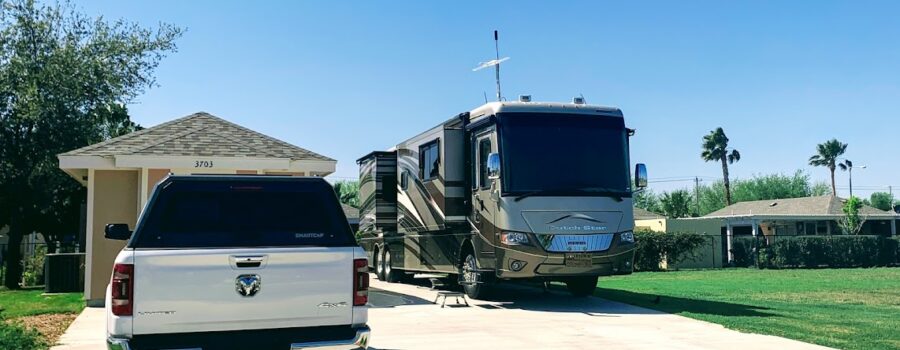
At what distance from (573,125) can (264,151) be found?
233 inches

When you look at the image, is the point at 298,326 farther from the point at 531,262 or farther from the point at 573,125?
the point at 573,125

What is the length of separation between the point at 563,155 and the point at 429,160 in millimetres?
3360

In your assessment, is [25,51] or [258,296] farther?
[25,51]

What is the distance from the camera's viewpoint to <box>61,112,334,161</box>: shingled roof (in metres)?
14.3

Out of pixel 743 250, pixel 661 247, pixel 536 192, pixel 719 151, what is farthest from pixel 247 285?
pixel 719 151

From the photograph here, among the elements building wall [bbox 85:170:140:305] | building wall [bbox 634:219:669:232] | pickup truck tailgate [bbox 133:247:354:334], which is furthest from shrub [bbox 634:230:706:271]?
pickup truck tailgate [bbox 133:247:354:334]

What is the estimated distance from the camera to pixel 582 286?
15234 millimetres

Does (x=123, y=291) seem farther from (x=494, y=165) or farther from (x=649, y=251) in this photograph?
(x=649, y=251)

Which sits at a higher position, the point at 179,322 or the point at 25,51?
the point at 25,51

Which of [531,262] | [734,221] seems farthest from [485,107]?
[734,221]

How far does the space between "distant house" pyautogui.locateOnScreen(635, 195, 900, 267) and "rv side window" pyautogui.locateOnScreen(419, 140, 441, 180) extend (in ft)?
69.9

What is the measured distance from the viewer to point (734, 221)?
43.4 metres

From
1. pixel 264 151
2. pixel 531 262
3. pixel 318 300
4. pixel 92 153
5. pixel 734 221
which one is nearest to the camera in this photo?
pixel 318 300

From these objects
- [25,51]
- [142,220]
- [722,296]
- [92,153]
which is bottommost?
[722,296]
